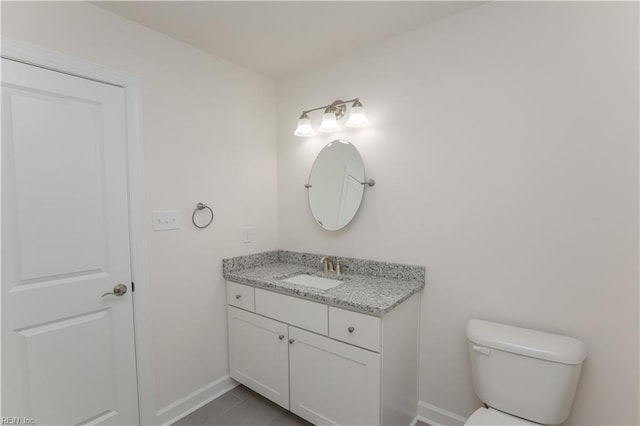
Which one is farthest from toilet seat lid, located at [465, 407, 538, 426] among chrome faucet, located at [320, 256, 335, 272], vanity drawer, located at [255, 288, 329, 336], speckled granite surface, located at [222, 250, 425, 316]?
chrome faucet, located at [320, 256, 335, 272]

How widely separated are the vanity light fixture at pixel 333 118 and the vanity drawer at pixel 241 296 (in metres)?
1.20

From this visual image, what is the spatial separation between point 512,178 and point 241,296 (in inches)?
71.4

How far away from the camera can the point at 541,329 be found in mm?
1491

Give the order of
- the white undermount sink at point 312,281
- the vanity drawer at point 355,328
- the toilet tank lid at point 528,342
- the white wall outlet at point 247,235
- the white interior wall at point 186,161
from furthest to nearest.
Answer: the white wall outlet at point 247,235, the white undermount sink at point 312,281, the white interior wall at point 186,161, the vanity drawer at point 355,328, the toilet tank lid at point 528,342

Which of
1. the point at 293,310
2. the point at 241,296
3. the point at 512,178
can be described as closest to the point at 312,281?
the point at 293,310

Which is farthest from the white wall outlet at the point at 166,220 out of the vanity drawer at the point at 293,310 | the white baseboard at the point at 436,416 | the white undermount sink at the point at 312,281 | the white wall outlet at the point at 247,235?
the white baseboard at the point at 436,416

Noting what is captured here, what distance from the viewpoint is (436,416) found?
1.81m

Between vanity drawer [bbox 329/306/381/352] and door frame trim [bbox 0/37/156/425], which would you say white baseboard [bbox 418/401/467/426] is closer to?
vanity drawer [bbox 329/306/381/352]

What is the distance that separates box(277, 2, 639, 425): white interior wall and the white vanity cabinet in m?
0.26

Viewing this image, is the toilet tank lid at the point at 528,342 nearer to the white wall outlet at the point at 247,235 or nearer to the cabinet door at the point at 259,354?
the cabinet door at the point at 259,354

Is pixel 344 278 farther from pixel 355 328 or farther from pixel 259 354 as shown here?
pixel 259 354

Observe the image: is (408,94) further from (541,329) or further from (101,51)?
(101,51)

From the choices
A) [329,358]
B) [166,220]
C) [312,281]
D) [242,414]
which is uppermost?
[166,220]

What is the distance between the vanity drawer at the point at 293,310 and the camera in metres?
1.66
